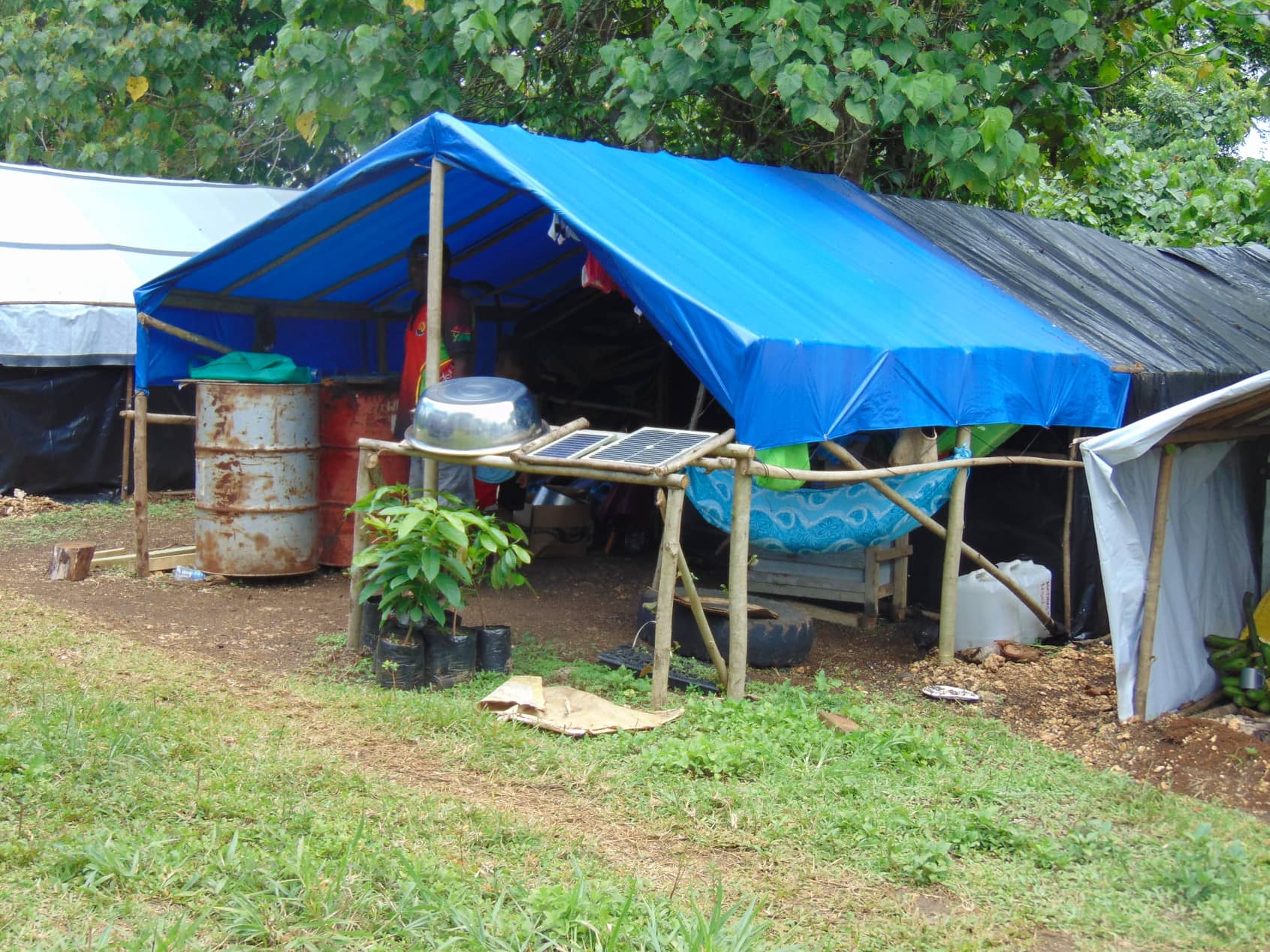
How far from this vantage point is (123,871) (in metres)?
3.37

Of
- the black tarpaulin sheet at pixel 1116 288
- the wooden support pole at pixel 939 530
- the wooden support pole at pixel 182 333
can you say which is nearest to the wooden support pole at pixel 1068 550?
the wooden support pole at pixel 939 530

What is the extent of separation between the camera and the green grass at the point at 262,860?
10.4ft

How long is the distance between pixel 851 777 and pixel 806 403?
1.90m

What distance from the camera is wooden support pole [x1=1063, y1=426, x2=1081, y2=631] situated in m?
7.55

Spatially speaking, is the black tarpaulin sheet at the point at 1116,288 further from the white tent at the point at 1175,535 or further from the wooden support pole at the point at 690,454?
the wooden support pole at the point at 690,454

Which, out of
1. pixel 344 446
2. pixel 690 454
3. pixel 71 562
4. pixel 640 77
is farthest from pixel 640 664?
pixel 640 77

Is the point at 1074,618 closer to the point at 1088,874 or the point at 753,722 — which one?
the point at 753,722

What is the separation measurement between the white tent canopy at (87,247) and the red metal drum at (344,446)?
174 inches

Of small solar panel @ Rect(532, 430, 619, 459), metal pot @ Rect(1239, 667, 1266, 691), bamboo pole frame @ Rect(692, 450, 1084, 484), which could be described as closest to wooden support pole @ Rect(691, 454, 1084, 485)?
bamboo pole frame @ Rect(692, 450, 1084, 484)

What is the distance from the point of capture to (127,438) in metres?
11.3

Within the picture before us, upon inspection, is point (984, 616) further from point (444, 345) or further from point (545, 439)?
point (444, 345)

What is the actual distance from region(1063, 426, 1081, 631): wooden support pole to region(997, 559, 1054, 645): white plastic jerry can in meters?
0.12

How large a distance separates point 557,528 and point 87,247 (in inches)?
243

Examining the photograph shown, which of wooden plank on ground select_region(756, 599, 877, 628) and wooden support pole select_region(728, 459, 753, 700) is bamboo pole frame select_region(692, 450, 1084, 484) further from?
wooden plank on ground select_region(756, 599, 877, 628)
